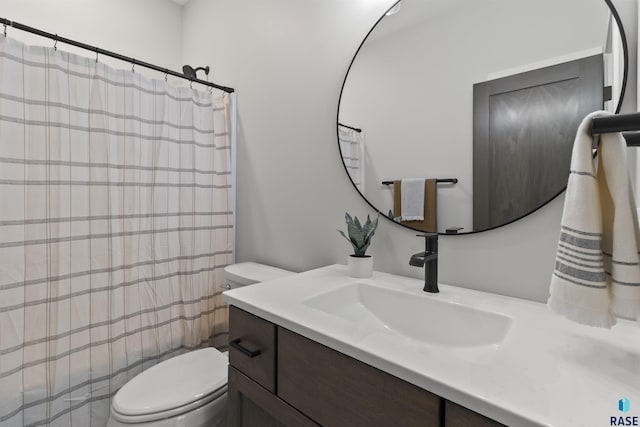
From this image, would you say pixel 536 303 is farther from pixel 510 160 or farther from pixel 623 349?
pixel 510 160

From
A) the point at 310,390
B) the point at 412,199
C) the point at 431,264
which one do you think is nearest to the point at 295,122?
the point at 412,199

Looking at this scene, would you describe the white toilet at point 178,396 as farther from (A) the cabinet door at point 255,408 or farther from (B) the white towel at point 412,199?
(B) the white towel at point 412,199

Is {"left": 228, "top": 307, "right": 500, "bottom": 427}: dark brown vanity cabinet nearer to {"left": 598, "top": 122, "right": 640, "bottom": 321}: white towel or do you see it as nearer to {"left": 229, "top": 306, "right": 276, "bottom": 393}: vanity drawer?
{"left": 229, "top": 306, "right": 276, "bottom": 393}: vanity drawer

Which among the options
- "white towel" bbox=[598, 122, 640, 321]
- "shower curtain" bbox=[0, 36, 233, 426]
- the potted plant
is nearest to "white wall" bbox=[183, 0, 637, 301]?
the potted plant

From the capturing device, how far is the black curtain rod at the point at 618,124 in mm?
446

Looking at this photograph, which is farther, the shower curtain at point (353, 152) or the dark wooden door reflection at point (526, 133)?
the shower curtain at point (353, 152)

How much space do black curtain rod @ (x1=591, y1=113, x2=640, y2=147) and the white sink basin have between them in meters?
0.48

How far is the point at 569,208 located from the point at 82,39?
8.62ft

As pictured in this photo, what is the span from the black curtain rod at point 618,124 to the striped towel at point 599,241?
0.07 ft

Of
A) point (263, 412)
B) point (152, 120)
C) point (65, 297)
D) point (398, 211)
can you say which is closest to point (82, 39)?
point (152, 120)

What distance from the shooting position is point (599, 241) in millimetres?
518

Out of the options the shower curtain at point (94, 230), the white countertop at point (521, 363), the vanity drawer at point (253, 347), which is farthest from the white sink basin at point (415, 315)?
the shower curtain at point (94, 230)

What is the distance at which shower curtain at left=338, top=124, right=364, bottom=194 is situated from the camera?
1.30 metres

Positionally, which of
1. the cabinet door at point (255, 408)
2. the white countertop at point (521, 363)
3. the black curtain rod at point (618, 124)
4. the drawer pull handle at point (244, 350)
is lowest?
the cabinet door at point (255, 408)
